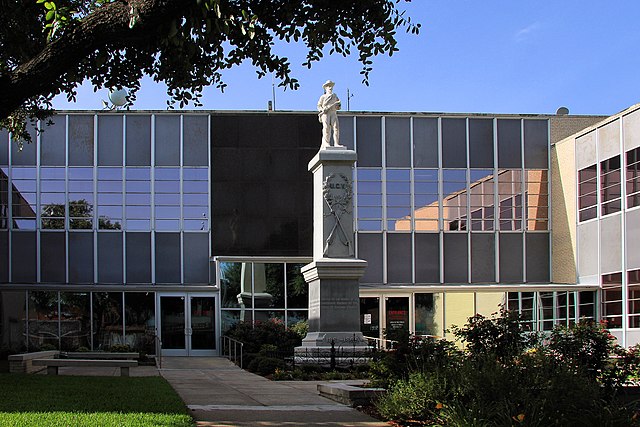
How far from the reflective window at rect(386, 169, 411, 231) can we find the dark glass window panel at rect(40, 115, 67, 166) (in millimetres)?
13435

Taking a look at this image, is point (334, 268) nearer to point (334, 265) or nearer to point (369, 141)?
point (334, 265)

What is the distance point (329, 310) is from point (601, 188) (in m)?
15.3

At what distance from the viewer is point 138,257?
122ft

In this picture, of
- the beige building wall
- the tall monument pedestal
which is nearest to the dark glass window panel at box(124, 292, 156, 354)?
the tall monument pedestal

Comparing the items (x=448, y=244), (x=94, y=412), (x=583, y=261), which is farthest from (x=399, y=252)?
(x=94, y=412)

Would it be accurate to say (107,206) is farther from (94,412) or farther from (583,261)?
(94,412)

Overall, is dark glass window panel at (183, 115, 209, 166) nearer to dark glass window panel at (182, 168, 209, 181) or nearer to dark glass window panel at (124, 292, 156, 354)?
dark glass window panel at (182, 168, 209, 181)

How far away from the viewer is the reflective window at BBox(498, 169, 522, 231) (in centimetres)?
3841

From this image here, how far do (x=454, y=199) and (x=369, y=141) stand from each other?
4338 mm

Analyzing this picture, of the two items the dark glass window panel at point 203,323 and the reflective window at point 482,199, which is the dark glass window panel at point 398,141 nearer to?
the reflective window at point 482,199

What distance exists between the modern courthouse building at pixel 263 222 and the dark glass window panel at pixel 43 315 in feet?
0.24

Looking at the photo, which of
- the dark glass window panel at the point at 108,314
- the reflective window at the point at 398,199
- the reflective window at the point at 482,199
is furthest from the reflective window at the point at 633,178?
the dark glass window panel at the point at 108,314

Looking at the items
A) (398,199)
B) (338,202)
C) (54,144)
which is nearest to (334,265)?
(338,202)

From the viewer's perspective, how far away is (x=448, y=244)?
38094 mm
